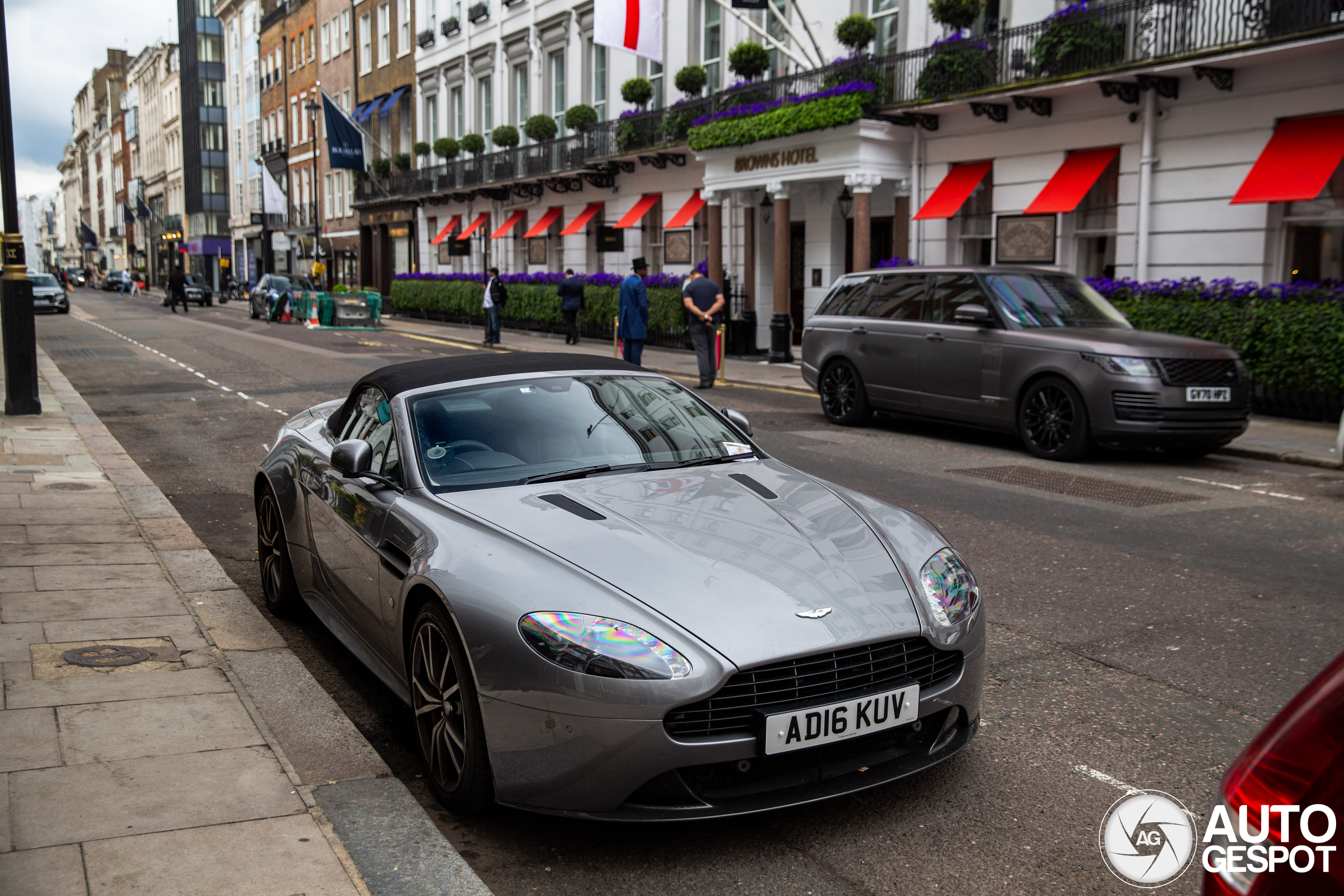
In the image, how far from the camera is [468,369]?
5012 millimetres

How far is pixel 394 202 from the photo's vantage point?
4812 cm

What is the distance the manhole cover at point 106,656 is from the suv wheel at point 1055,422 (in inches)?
331

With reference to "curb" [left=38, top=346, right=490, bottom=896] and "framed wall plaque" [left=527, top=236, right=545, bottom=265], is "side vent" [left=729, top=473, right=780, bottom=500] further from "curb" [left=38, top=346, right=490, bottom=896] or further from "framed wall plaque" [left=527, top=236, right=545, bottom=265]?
"framed wall plaque" [left=527, top=236, right=545, bottom=265]

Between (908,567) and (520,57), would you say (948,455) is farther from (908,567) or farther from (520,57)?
(520,57)

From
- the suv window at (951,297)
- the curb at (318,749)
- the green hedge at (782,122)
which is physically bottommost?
the curb at (318,749)

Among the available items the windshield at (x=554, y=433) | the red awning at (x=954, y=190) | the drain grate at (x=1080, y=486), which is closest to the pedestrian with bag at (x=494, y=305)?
the red awning at (x=954, y=190)

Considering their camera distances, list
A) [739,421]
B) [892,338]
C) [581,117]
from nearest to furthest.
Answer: [739,421], [892,338], [581,117]

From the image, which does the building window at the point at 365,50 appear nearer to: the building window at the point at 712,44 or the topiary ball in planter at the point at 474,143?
the topiary ball in planter at the point at 474,143

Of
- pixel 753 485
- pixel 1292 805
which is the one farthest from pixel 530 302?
pixel 1292 805

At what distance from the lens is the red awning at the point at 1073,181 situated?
17.9 m

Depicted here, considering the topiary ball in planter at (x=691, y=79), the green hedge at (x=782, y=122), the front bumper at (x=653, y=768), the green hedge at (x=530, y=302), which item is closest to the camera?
the front bumper at (x=653, y=768)

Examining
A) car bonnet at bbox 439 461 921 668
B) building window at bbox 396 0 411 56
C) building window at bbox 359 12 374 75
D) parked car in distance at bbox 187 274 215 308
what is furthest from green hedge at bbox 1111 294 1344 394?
parked car in distance at bbox 187 274 215 308

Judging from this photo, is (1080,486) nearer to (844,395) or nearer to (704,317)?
(844,395)

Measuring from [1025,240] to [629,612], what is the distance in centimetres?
1760
